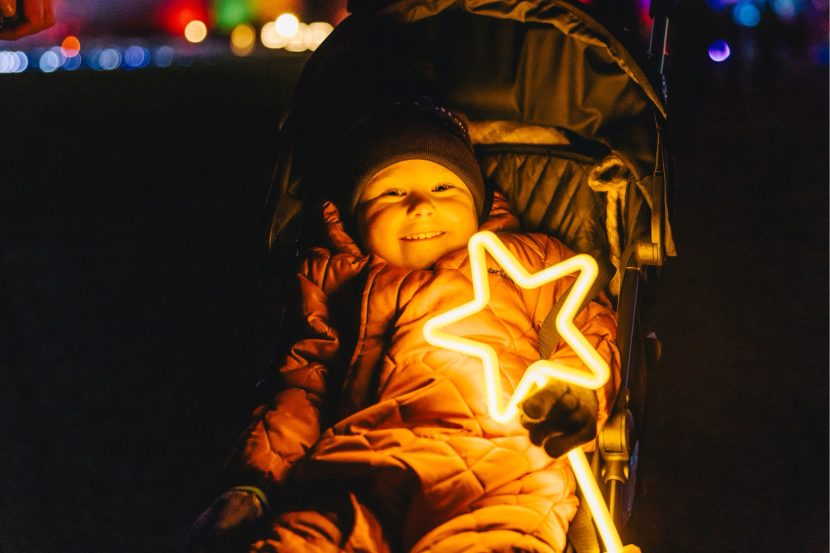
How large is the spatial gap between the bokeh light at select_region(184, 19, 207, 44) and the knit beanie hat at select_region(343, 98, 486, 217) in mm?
36988

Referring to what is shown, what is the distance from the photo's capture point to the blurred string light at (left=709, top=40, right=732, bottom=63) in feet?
39.1

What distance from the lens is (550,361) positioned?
2.02 meters

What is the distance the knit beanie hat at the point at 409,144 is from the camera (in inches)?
111

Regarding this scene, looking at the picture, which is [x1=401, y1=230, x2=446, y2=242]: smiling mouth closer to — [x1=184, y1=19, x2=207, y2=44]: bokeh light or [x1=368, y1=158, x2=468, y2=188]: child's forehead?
[x1=368, y1=158, x2=468, y2=188]: child's forehead

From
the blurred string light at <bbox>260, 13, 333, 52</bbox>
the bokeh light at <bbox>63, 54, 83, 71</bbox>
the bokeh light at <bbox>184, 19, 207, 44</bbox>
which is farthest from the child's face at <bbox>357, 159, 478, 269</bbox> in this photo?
the bokeh light at <bbox>184, 19, 207, 44</bbox>

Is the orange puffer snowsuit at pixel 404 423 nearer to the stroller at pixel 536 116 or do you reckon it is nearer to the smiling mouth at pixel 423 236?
the smiling mouth at pixel 423 236

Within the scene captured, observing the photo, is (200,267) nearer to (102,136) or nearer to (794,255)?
(794,255)

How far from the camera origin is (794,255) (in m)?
4.64

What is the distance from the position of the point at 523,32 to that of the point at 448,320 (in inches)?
55.4

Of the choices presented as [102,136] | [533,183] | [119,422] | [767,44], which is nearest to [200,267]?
[119,422]

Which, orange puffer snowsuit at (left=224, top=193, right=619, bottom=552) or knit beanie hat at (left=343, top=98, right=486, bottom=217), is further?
knit beanie hat at (left=343, top=98, right=486, bottom=217)

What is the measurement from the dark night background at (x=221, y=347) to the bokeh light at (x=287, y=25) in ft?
93.3

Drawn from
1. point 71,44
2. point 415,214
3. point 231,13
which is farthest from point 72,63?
point 415,214

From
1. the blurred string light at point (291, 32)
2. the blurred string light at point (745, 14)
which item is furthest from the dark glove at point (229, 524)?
the blurred string light at point (291, 32)
